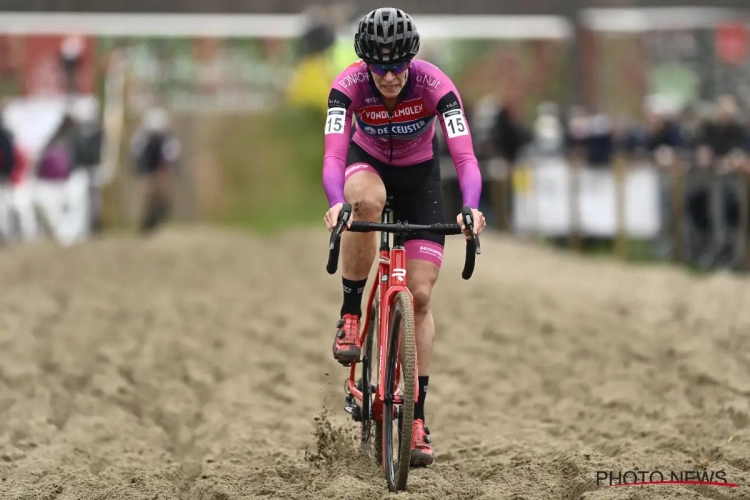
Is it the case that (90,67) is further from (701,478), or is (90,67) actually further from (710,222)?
(701,478)

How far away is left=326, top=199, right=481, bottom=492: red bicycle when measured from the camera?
6199mm

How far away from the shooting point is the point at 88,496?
→ 21.3 feet

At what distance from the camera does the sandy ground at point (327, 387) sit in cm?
686

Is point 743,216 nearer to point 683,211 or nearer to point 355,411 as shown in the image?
point 683,211

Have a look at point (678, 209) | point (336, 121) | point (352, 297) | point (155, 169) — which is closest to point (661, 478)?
point (352, 297)

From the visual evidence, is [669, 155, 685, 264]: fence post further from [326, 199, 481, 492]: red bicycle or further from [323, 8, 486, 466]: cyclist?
[326, 199, 481, 492]: red bicycle

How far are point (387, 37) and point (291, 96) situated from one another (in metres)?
24.1

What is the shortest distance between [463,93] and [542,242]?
25.5 feet

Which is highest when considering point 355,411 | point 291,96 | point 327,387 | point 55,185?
point 291,96

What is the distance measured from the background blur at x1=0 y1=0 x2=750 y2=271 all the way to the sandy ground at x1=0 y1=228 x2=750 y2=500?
20.5 ft

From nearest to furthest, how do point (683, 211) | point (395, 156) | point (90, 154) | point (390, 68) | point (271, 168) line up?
point (390, 68), point (395, 156), point (683, 211), point (90, 154), point (271, 168)

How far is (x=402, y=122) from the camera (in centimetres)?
696

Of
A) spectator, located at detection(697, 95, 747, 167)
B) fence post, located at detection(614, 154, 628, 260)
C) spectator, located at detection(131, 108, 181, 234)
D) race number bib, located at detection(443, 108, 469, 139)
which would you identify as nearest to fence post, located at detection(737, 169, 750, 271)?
spectator, located at detection(697, 95, 747, 167)

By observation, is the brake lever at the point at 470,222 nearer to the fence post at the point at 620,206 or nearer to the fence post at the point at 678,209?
the fence post at the point at 678,209
